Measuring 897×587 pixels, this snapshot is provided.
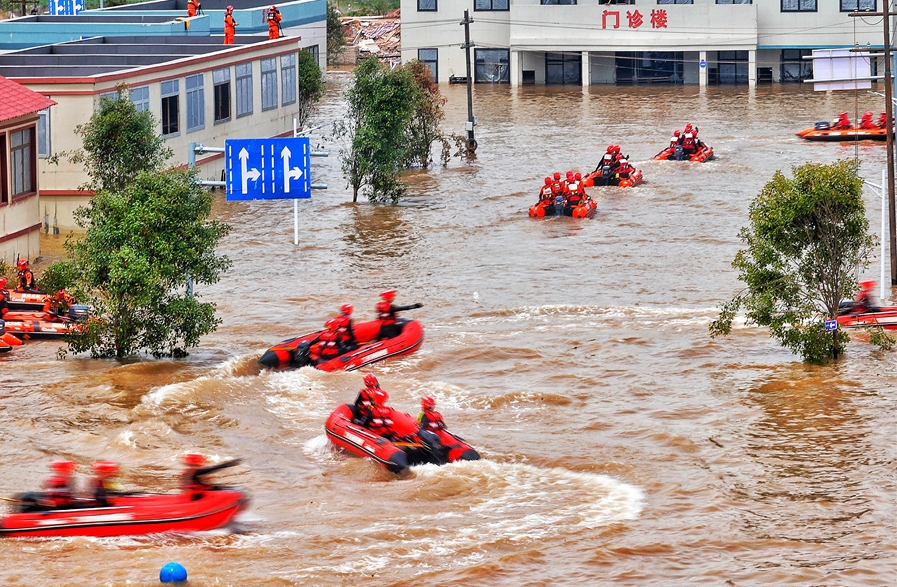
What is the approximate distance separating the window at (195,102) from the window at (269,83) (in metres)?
5.17

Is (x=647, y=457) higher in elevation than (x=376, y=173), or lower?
lower

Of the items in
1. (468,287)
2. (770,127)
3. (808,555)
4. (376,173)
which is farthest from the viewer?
(770,127)

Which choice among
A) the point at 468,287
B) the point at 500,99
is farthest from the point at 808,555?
the point at 500,99

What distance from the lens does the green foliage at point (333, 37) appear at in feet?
266

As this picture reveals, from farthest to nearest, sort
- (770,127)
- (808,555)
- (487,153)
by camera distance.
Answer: (770,127), (487,153), (808,555)

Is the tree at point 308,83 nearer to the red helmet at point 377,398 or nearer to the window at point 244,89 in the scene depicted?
the window at point 244,89

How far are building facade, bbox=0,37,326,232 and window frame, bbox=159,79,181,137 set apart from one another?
0.03 meters

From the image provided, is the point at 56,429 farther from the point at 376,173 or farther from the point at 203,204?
the point at 376,173

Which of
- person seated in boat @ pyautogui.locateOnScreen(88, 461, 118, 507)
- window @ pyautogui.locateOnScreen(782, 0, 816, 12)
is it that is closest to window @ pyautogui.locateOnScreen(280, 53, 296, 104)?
window @ pyautogui.locateOnScreen(782, 0, 816, 12)

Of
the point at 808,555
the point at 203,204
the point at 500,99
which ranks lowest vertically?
the point at 808,555

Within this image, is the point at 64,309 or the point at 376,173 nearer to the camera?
the point at 64,309

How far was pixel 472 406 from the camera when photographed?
23.1 m

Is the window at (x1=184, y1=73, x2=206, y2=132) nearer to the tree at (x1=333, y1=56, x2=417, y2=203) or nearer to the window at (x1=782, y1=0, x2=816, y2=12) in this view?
the tree at (x1=333, y1=56, x2=417, y2=203)

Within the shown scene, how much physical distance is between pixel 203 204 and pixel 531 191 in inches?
792
